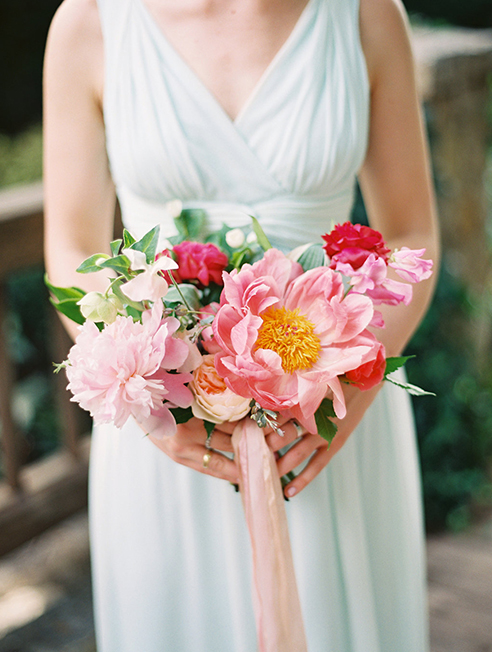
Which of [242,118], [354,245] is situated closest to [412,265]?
[354,245]

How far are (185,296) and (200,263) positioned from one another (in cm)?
6

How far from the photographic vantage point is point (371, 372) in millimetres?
903

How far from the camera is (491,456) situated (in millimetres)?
3123

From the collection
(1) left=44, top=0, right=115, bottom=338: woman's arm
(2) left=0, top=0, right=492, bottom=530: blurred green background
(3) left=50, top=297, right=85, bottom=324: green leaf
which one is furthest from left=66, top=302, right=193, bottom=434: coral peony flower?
(2) left=0, top=0, right=492, bottom=530: blurred green background

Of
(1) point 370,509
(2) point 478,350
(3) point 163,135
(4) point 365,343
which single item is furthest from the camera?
(2) point 478,350

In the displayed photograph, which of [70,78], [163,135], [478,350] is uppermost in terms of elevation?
[70,78]

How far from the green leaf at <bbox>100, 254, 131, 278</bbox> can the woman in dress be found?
0.43 meters

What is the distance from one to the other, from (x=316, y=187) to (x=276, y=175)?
0.09m

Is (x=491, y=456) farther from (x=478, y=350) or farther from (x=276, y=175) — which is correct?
(x=276, y=175)

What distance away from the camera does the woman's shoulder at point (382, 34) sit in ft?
4.34

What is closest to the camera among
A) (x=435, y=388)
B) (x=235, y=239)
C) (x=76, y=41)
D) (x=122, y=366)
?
(x=122, y=366)

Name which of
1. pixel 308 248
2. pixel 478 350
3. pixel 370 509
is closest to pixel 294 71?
pixel 308 248

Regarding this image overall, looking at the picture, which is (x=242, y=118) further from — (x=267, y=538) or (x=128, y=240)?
(x=267, y=538)

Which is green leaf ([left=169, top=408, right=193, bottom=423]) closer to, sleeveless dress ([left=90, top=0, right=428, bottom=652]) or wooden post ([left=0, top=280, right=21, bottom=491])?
sleeveless dress ([left=90, top=0, right=428, bottom=652])
